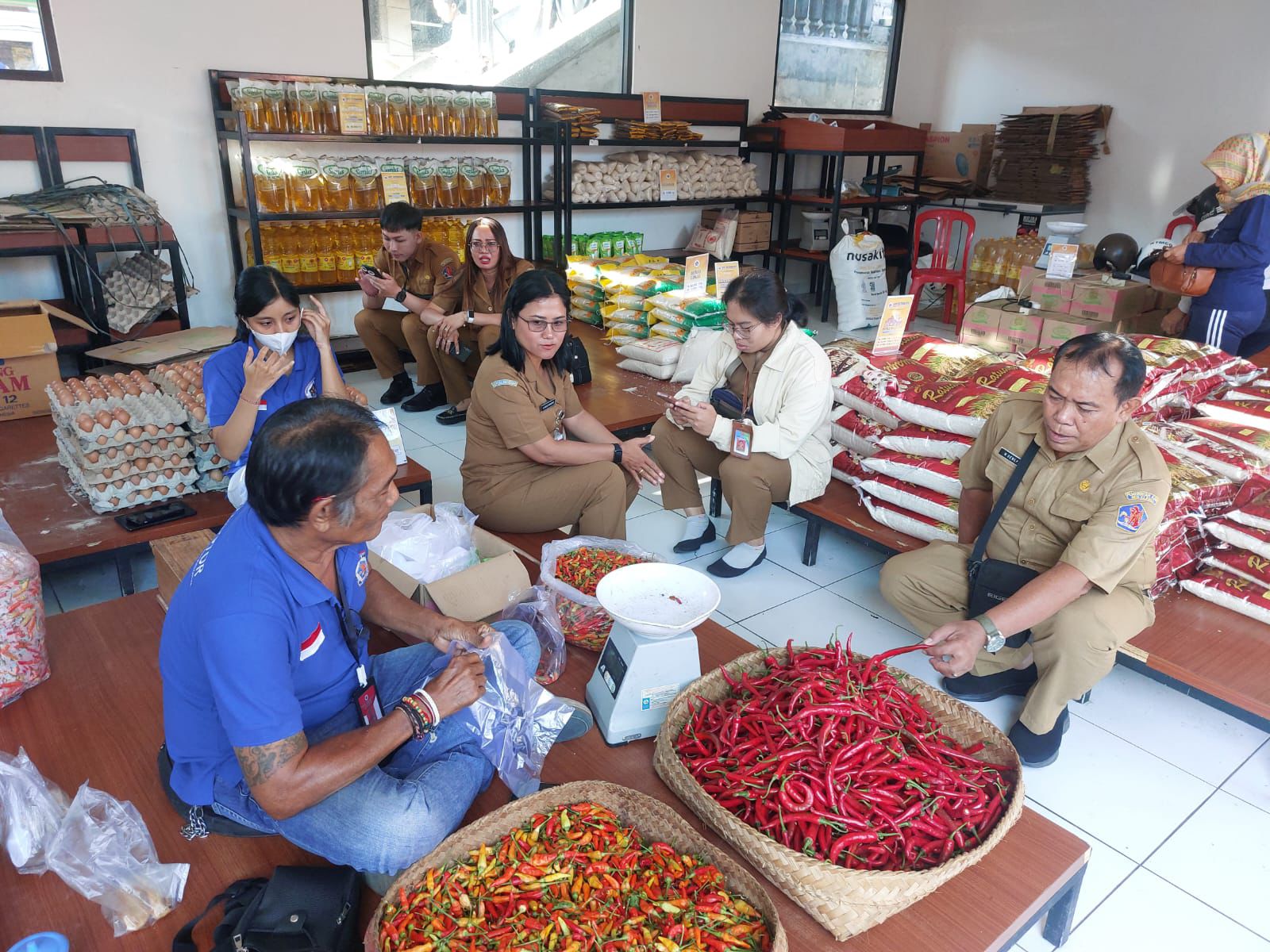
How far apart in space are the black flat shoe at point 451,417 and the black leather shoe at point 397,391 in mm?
450

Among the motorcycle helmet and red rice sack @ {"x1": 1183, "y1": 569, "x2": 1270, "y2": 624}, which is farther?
the motorcycle helmet

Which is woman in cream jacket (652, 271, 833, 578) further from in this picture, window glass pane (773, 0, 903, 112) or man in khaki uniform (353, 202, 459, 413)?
window glass pane (773, 0, 903, 112)

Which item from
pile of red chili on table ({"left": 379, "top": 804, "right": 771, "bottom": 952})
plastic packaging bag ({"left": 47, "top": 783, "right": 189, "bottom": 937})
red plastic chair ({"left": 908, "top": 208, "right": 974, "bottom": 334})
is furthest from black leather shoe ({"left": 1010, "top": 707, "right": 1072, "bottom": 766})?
red plastic chair ({"left": 908, "top": 208, "right": 974, "bottom": 334})

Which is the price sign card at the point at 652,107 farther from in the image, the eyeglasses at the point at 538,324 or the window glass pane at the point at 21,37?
the eyeglasses at the point at 538,324

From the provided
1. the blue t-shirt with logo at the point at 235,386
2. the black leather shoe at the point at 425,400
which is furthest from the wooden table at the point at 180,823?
the black leather shoe at the point at 425,400

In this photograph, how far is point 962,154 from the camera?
322 inches

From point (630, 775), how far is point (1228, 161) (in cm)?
465

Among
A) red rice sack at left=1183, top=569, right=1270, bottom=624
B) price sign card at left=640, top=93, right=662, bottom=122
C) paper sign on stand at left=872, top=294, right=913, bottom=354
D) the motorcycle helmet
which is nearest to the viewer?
red rice sack at left=1183, top=569, right=1270, bottom=624

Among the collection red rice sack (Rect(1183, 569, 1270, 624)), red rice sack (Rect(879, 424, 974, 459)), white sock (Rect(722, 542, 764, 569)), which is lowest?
white sock (Rect(722, 542, 764, 569))

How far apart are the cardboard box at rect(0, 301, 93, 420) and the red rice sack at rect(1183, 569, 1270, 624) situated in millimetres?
4652

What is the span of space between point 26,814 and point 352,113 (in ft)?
14.1

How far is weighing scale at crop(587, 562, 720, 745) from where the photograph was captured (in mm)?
1771

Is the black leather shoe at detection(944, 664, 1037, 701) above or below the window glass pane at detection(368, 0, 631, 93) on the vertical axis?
below

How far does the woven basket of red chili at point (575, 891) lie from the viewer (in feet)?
4.30
